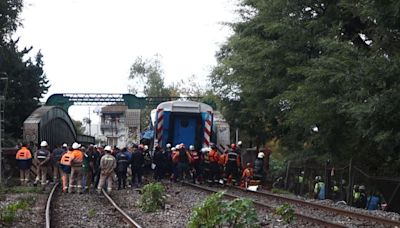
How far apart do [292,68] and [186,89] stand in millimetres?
60038

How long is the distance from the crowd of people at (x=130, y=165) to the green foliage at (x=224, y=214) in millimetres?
11302

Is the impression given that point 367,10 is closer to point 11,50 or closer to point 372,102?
point 372,102

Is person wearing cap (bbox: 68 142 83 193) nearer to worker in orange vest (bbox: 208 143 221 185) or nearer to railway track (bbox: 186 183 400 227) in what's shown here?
worker in orange vest (bbox: 208 143 221 185)

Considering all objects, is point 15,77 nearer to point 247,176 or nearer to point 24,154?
point 24,154

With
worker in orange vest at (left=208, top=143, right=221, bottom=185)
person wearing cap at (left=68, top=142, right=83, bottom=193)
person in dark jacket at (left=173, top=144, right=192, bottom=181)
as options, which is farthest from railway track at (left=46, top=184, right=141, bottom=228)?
worker in orange vest at (left=208, top=143, right=221, bottom=185)

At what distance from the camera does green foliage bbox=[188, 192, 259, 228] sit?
11344 mm

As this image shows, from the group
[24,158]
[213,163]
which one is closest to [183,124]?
[213,163]

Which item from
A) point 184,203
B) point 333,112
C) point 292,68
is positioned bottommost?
point 184,203

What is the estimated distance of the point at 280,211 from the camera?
1412 centimetres

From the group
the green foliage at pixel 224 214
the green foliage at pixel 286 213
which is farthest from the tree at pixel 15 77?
the green foliage at pixel 224 214

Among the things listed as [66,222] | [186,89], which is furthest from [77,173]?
[186,89]

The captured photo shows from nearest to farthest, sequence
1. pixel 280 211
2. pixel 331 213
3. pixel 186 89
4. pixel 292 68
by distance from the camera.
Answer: pixel 280 211, pixel 331 213, pixel 292 68, pixel 186 89

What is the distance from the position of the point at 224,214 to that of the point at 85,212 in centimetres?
645

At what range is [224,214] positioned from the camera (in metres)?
11.4
